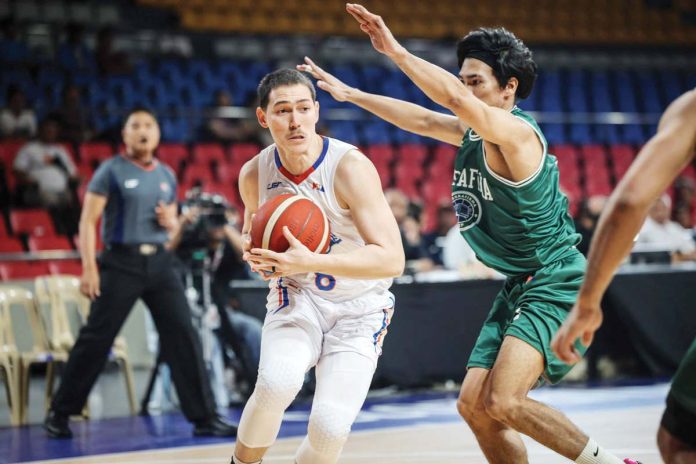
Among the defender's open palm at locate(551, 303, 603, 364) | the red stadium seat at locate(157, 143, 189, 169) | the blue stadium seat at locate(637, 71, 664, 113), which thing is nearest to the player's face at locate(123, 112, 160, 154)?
the defender's open palm at locate(551, 303, 603, 364)

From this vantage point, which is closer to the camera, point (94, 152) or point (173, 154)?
point (94, 152)

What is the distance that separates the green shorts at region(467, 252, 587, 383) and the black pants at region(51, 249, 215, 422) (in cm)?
310

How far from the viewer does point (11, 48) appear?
13180mm

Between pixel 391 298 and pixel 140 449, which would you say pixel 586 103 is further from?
pixel 391 298

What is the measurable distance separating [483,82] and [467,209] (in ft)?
1.80

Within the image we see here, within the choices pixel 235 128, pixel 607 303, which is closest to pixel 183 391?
pixel 607 303

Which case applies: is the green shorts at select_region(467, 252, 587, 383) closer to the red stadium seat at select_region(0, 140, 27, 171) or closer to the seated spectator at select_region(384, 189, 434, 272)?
the seated spectator at select_region(384, 189, 434, 272)

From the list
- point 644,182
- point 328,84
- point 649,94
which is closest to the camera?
point 644,182

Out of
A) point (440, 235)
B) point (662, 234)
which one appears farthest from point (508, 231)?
point (662, 234)

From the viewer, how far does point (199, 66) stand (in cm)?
1477

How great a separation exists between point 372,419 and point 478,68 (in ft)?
13.0

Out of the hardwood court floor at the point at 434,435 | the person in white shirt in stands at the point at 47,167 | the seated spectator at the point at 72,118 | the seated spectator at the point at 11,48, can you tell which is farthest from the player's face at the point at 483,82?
the seated spectator at the point at 11,48

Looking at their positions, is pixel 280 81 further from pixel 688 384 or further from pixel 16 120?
pixel 16 120

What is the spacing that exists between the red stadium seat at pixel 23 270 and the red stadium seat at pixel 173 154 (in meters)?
2.94
